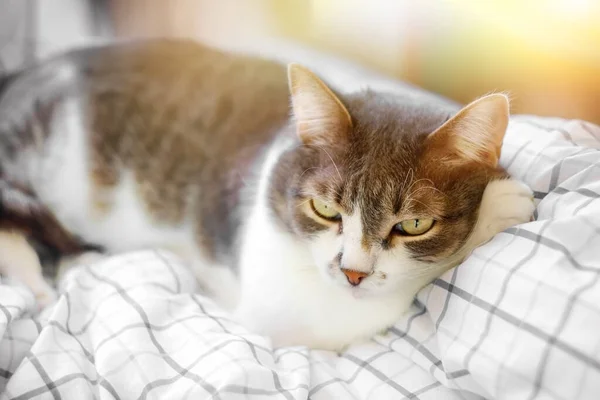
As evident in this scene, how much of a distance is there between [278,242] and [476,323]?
1.30 feet

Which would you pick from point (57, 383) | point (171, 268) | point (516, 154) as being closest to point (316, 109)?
point (516, 154)

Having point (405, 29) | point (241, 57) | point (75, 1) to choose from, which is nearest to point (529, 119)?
point (405, 29)

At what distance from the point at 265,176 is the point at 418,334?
1.38 ft

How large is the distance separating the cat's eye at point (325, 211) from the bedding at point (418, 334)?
0.21 m

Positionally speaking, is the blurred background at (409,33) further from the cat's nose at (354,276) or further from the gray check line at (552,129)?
the cat's nose at (354,276)

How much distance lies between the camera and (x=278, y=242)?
3.58ft

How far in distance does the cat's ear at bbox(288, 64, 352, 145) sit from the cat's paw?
10.6 inches

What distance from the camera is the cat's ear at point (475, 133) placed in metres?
0.86

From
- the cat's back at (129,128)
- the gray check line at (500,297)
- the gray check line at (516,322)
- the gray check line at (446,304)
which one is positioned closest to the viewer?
the gray check line at (516,322)

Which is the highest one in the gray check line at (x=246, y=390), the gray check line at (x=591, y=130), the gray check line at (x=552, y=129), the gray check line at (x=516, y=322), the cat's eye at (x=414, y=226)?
the gray check line at (x=591, y=130)

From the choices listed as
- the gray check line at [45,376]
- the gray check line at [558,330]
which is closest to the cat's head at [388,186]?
the gray check line at [558,330]

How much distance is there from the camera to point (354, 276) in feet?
2.98

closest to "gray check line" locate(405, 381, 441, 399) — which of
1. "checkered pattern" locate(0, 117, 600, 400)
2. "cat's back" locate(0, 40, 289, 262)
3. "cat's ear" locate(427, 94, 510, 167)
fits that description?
"checkered pattern" locate(0, 117, 600, 400)

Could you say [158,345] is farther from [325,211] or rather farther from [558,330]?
[558,330]
